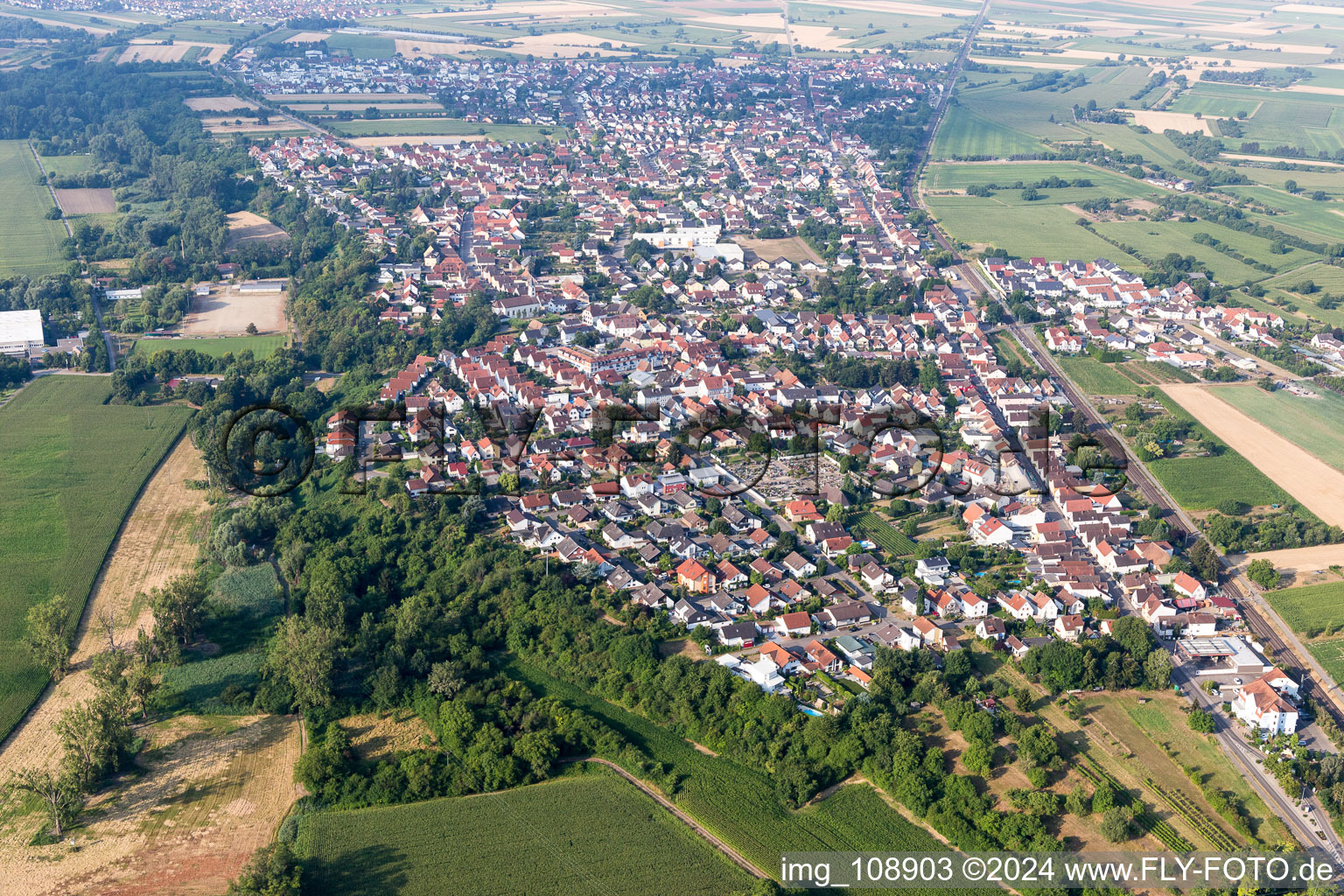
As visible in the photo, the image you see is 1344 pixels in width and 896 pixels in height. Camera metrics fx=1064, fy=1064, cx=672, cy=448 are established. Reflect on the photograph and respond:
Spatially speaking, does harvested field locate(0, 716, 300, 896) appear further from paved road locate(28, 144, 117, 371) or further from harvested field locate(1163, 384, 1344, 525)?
harvested field locate(1163, 384, 1344, 525)

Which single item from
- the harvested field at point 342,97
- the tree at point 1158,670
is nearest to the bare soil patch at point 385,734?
the tree at point 1158,670

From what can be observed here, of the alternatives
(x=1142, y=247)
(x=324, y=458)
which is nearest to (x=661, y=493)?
(x=324, y=458)

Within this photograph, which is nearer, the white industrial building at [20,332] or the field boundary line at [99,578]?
the field boundary line at [99,578]

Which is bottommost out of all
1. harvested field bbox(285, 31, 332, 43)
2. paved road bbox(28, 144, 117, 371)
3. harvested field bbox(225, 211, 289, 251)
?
paved road bbox(28, 144, 117, 371)

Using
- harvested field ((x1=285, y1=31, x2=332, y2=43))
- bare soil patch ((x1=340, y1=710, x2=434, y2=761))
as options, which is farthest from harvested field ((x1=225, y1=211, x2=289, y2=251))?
harvested field ((x1=285, y1=31, x2=332, y2=43))

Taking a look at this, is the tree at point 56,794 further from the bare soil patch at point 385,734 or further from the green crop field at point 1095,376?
the green crop field at point 1095,376

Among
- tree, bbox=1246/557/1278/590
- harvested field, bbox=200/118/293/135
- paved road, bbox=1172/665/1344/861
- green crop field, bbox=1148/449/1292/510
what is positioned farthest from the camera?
harvested field, bbox=200/118/293/135
